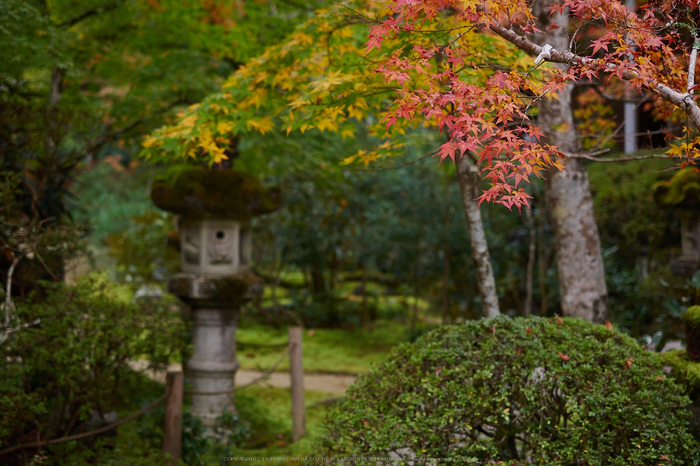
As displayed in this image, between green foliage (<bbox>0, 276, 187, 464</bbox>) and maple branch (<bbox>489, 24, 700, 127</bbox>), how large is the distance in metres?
3.47

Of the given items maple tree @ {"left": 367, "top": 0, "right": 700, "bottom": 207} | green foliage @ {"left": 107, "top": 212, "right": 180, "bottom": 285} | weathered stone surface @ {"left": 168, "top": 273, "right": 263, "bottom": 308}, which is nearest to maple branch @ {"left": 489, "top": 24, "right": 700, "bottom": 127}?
maple tree @ {"left": 367, "top": 0, "right": 700, "bottom": 207}

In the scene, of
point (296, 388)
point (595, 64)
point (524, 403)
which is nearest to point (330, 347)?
point (296, 388)

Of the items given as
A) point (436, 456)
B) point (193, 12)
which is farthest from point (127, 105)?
point (436, 456)

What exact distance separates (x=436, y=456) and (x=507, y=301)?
564 centimetres

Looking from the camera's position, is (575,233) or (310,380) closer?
(575,233)

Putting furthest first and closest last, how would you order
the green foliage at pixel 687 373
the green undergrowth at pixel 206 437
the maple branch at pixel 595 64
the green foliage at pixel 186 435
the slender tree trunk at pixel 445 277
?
the slender tree trunk at pixel 445 277 < the green foliage at pixel 186 435 < the green undergrowth at pixel 206 437 < the green foliage at pixel 687 373 < the maple branch at pixel 595 64

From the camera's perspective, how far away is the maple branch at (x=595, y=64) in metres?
2.19

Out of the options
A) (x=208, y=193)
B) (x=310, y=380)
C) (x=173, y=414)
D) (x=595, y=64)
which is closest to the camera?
(x=595, y=64)

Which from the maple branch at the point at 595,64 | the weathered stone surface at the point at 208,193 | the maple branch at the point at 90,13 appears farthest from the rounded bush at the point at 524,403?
the maple branch at the point at 90,13

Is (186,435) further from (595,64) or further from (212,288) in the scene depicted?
(595,64)

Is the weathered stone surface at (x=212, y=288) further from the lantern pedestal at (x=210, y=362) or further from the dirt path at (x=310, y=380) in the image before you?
the dirt path at (x=310, y=380)

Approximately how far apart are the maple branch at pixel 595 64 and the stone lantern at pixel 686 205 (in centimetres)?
292

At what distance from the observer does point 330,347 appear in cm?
915

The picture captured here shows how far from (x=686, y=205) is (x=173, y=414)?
16.7ft
